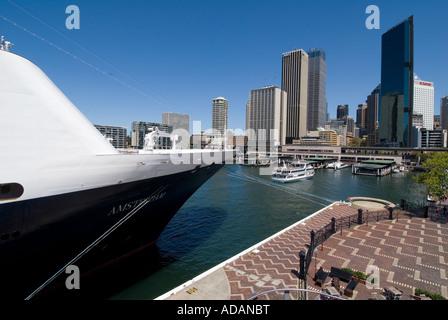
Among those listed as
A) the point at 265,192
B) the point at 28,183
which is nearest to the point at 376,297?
the point at 28,183

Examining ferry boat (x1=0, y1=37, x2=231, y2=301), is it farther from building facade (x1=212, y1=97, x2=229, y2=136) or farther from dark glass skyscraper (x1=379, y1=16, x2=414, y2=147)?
dark glass skyscraper (x1=379, y1=16, x2=414, y2=147)

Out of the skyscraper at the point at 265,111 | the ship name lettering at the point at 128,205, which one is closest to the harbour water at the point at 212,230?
the ship name lettering at the point at 128,205

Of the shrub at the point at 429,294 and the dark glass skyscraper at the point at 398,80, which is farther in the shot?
the dark glass skyscraper at the point at 398,80

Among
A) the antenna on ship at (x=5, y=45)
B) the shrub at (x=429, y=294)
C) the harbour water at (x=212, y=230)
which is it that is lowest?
the harbour water at (x=212, y=230)

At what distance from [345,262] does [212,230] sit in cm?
1049

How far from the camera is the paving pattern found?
9579 millimetres

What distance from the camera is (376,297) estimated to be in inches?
340

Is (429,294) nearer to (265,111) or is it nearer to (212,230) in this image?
(212,230)

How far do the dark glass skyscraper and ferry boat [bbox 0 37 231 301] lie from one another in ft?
569

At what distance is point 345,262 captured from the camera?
37.9 feet

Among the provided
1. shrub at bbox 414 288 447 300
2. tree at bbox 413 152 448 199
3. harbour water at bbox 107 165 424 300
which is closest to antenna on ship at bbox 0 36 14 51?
harbour water at bbox 107 165 424 300

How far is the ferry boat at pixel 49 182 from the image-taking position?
5941mm

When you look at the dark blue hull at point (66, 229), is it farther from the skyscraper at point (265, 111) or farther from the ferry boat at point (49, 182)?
the skyscraper at point (265, 111)

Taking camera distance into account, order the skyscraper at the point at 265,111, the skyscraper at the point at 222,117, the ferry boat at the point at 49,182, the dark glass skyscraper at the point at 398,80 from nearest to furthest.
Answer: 1. the ferry boat at the point at 49,182
2. the skyscraper at the point at 222,117
3. the dark glass skyscraper at the point at 398,80
4. the skyscraper at the point at 265,111
